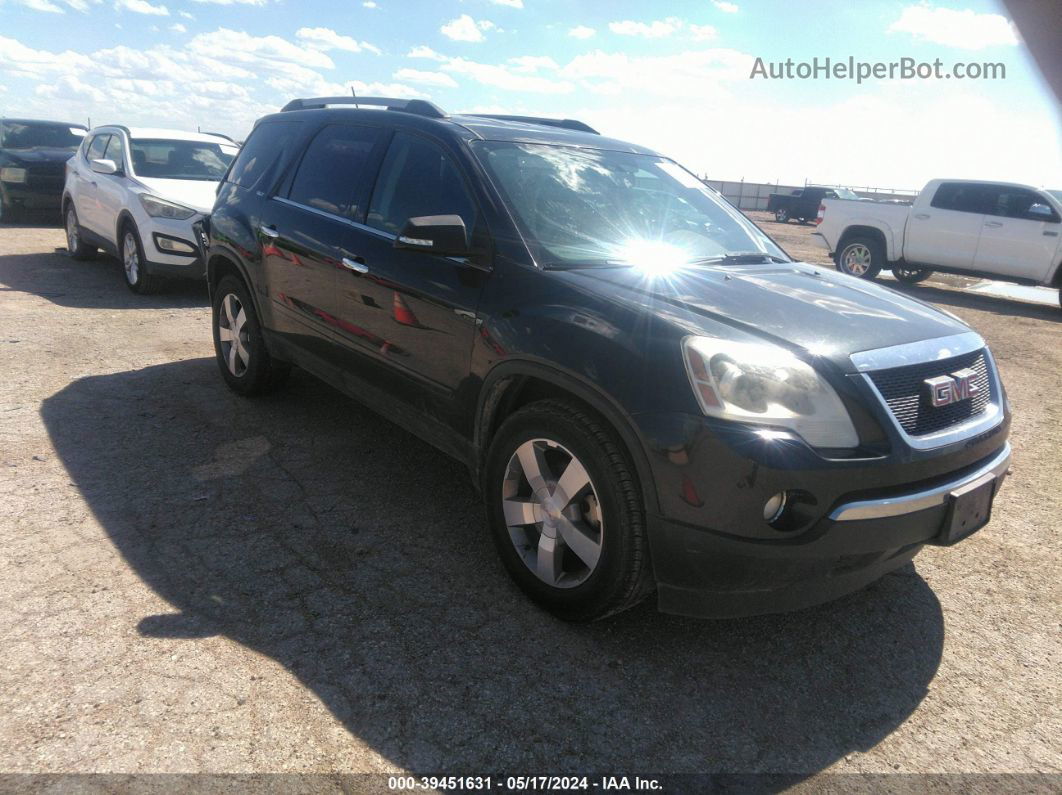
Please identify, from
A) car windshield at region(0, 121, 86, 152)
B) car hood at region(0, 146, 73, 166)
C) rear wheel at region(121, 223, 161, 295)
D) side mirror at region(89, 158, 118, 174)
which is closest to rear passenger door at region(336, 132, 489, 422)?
rear wheel at region(121, 223, 161, 295)

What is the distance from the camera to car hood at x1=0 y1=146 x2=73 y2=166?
46.5 feet

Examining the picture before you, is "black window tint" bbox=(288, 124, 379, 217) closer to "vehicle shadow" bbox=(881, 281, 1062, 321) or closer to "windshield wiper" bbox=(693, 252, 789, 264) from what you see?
"windshield wiper" bbox=(693, 252, 789, 264)

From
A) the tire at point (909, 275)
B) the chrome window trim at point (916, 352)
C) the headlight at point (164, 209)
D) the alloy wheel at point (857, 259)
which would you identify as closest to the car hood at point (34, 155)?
the headlight at point (164, 209)

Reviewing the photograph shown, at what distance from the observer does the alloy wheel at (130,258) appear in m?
8.71

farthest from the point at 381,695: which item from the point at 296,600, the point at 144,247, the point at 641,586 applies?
the point at 144,247

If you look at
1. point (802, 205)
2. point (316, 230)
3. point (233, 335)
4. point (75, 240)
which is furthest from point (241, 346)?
point (802, 205)

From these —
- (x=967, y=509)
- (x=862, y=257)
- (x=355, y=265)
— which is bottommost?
(x=862, y=257)

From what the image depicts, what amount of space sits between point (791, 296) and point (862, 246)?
12.5 metres

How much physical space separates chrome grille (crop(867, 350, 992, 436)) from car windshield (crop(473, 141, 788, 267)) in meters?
1.09

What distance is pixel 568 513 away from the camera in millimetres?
2916

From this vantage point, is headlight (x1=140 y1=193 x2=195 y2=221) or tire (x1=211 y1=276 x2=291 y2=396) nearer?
tire (x1=211 y1=276 x2=291 y2=396)

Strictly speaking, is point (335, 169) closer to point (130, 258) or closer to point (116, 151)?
point (130, 258)

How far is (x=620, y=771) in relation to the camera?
7.67ft

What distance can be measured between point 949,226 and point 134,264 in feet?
40.0
